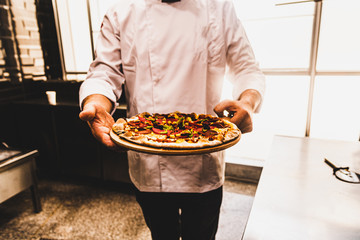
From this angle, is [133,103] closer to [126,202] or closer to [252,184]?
[126,202]

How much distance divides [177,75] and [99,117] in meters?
0.44

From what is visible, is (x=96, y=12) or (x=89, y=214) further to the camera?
(x=96, y=12)

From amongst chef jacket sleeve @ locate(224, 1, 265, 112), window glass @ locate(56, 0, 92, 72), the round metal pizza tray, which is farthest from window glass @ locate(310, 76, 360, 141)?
window glass @ locate(56, 0, 92, 72)

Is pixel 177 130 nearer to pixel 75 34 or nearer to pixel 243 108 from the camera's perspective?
pixel 243 108

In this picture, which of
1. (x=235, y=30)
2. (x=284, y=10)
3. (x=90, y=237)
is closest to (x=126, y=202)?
(x=90, y=237)

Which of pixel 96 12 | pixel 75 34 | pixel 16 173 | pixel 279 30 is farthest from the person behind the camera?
pixel 75 34

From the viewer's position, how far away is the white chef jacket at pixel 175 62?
A: 123 cm

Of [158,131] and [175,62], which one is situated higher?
[175,62]

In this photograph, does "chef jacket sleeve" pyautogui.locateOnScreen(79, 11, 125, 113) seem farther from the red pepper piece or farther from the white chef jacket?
the red pepper piece

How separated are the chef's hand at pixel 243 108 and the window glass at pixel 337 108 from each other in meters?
2.09

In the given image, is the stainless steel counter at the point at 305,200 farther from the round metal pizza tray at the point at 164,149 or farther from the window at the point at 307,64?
the window at the point at 307,64

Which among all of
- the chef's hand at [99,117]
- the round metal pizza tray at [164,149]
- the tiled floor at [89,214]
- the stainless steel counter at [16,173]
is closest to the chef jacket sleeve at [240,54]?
the round metal pizza tray at [164,149]

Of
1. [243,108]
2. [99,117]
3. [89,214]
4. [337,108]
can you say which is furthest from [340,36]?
[89,214]

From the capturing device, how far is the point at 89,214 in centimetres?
261
